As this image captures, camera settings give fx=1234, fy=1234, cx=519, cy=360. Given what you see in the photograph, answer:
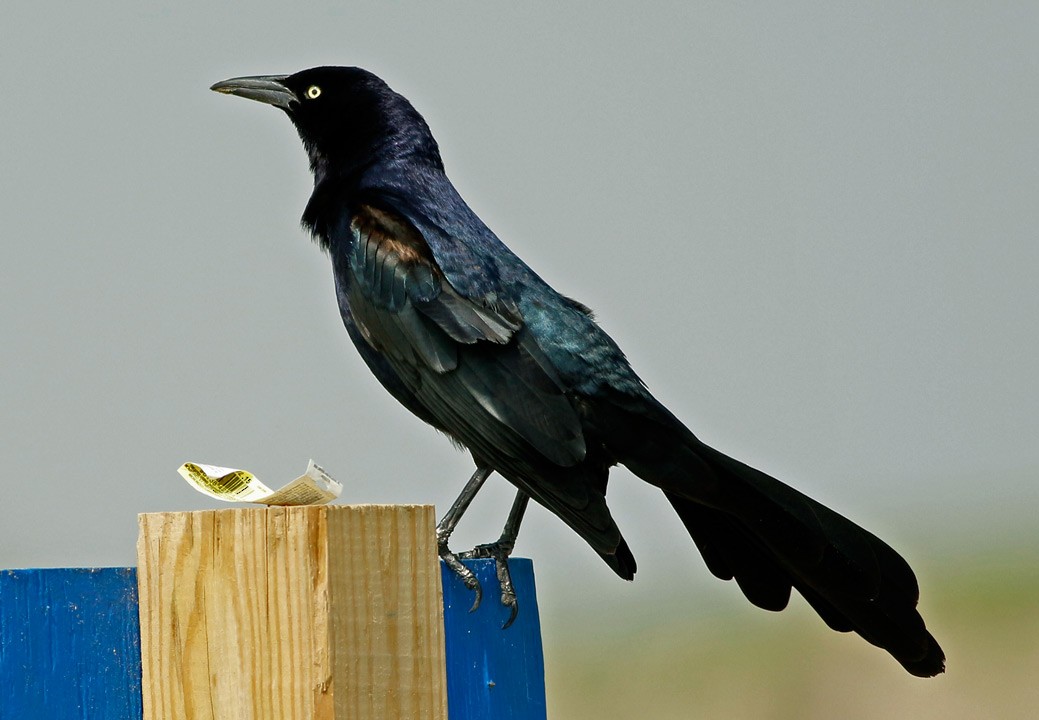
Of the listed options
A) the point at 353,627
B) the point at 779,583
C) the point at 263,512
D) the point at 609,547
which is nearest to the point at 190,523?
the point at 263,512

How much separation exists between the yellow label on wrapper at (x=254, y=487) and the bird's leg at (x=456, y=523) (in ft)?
1.08

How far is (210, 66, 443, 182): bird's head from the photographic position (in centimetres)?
515

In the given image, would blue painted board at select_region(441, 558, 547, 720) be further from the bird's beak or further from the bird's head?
the bird's beak

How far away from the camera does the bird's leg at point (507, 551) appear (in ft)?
9.86

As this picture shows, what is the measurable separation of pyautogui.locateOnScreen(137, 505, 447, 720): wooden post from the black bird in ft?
3.19

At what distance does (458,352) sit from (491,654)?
1.47m

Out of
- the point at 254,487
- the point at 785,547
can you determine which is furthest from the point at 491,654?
the point at 785,547

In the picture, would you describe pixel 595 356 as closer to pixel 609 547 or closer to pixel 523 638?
pixel 609 547

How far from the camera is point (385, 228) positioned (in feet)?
14.9

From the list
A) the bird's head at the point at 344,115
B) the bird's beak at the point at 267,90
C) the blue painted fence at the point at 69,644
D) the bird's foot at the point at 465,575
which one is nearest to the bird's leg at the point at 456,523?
the bird's foot at the point at 465,575

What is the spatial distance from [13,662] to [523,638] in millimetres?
1174

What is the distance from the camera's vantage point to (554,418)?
3.91 metres

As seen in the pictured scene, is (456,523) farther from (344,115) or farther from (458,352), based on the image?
(344,115)

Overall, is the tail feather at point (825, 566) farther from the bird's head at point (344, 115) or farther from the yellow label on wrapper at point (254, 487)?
the bird's head at point (344, 115)
